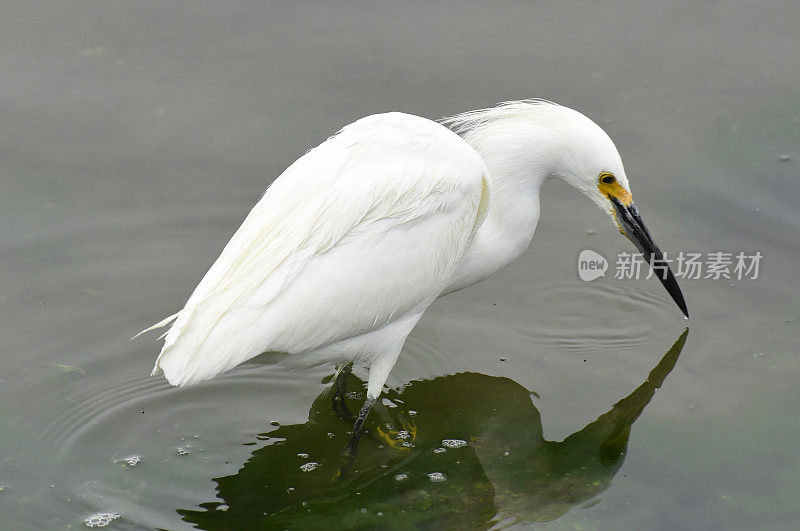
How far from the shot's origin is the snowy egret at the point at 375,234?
493 cm

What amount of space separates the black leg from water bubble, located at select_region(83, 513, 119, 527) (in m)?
1.14

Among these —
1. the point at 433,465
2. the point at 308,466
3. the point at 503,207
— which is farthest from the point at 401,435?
the point at 503,207

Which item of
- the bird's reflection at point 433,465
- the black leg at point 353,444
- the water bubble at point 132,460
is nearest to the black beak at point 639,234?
the bird's reflection at point 433,465

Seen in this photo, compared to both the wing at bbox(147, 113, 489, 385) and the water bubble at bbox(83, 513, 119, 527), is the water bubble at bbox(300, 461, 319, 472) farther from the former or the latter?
the water bubble at bbox(83, 513, 119, 527)

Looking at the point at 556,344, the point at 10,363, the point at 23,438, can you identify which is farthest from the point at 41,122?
the point at 556,344

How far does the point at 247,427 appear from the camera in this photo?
561 cm

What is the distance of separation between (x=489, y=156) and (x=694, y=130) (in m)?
2.60

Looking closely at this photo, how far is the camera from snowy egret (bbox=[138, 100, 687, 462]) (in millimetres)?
4934

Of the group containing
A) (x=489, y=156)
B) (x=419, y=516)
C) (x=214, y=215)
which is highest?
(x=489, y=156)

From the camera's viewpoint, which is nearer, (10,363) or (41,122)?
(10,363)

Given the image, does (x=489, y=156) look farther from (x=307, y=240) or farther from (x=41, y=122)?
(x=41, y=122)

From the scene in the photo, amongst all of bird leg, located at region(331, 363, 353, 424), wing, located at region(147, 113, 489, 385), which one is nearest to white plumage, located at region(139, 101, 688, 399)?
wing, located at region(147, 113, 489, 385)

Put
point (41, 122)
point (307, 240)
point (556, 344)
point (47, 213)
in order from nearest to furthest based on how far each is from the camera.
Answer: point (307, 240)
point (556, 344)
point (47, 213)
point (41, 122)

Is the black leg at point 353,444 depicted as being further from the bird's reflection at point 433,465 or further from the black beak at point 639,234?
the black beak at point 639,234
